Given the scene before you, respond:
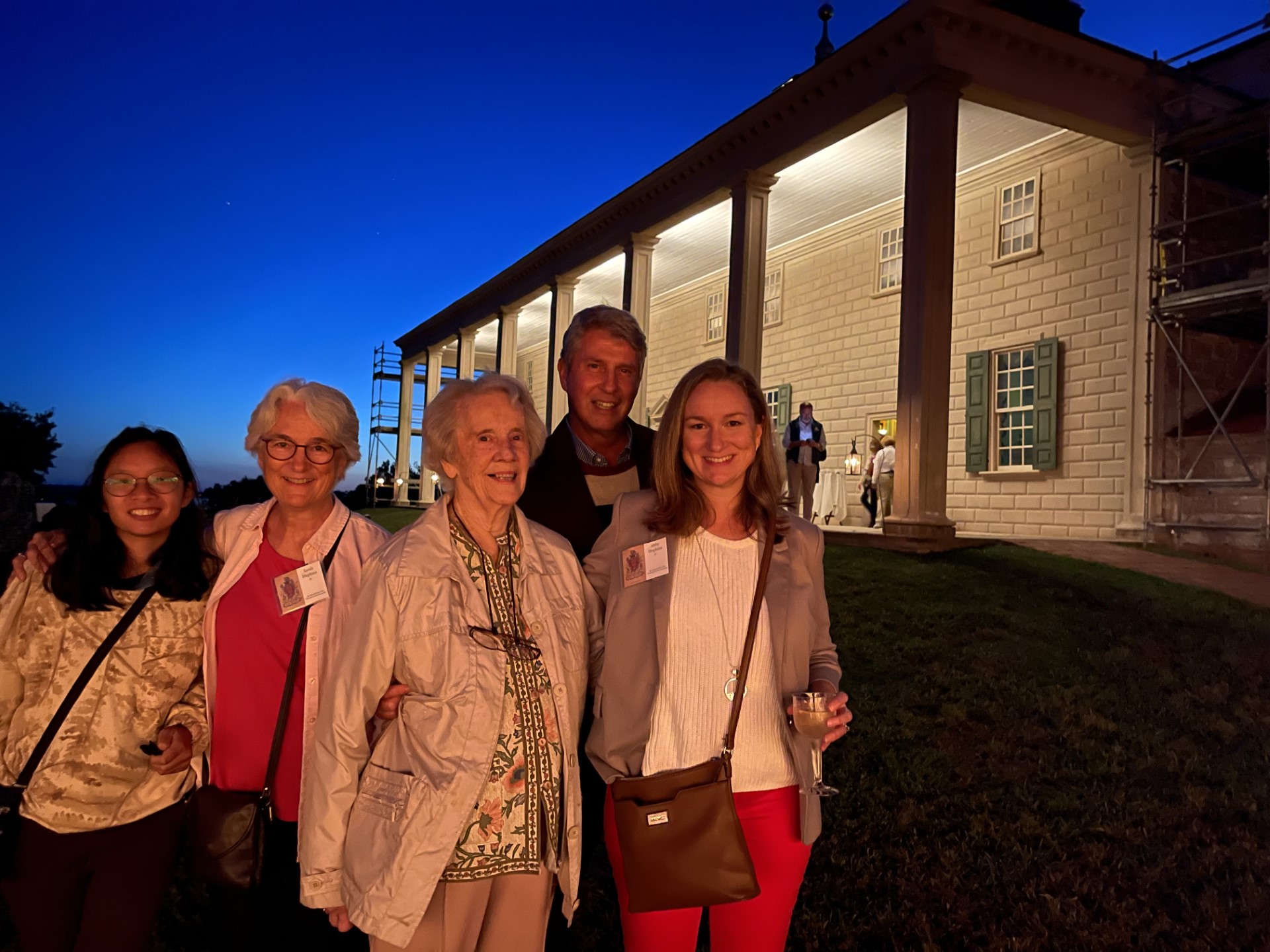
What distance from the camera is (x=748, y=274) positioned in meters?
11.8

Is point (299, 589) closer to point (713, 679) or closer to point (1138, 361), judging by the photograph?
point (713, 679)

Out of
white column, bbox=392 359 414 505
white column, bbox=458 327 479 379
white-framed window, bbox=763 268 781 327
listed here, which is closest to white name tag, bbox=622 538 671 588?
white-framed window, bbox=763 268 781 327

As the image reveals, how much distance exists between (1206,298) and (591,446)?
396 inches

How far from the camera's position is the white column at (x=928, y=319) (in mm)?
9180

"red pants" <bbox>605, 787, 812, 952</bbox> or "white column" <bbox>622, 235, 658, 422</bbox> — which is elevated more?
"white column" <bbox>622, 235, 658, 422</bbox>

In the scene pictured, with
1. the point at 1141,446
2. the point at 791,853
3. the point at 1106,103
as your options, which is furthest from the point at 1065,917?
the point at 1106,103

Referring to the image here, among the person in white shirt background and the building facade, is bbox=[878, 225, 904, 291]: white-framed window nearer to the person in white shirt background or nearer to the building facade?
the building facade

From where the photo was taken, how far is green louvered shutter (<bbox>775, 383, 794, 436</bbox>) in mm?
16375

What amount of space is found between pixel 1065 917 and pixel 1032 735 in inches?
63.0

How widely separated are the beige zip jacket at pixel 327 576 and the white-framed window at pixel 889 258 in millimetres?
13326

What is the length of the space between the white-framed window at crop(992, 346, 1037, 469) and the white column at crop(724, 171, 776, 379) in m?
4.00

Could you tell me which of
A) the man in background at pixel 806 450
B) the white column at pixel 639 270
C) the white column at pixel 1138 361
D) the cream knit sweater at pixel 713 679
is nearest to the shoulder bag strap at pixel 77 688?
the cream knit sweater at pixel 713 679

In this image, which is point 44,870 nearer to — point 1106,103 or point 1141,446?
point 1141,446

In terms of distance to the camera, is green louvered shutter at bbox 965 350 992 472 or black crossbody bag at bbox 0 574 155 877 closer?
black crossbody bag at bbox 0 574 155 877
